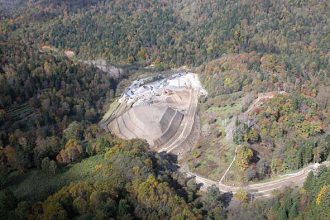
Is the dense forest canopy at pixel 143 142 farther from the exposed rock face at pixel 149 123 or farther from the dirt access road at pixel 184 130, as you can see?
the exposed rock face at pixel 149 123

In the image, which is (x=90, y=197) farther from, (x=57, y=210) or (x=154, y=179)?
(x=154, y=179)

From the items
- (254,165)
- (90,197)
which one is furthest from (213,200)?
(90,197)

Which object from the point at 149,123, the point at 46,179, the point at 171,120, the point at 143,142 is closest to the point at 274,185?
the point at 143,142

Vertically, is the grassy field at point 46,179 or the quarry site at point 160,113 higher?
the grassy field at point 46,179

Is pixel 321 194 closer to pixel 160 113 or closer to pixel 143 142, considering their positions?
pixel 143 142

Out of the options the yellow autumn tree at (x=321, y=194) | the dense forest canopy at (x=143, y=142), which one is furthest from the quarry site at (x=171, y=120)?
the yellow autumn tree at (x=321, y=194)

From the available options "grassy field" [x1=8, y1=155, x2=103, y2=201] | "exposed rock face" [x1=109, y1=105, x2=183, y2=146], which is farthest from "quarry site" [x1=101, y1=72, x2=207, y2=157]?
"grassy field" [x1=8, y1=155, x2=103, y2=201]

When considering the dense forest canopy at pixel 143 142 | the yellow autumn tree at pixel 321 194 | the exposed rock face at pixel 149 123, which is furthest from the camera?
the exposed rock face at pixel 149 123
